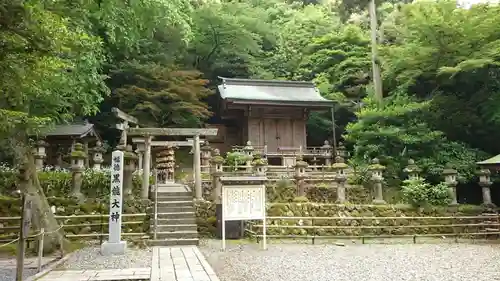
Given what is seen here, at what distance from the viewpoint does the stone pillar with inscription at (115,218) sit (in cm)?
932

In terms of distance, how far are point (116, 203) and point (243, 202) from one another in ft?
10.7

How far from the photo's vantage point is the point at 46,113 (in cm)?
1269

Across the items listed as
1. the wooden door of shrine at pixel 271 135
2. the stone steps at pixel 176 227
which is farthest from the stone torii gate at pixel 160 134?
the wooden door of shrine at pixel 271 135

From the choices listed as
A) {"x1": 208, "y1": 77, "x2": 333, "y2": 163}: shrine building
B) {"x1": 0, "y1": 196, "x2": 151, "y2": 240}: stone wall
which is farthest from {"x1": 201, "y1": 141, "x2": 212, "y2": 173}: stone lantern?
{"x1": 0, "y1": 196, "x2": 151, "y2": 240}: stone wall

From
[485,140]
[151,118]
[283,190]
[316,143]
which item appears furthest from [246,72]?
[485,140]

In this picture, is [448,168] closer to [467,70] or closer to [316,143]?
[467,70]

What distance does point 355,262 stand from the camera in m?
8.53

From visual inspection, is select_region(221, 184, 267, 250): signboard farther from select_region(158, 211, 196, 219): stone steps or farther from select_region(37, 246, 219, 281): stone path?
select_region(37, 246, 219, 281): stone path

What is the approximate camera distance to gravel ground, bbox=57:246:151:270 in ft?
25.3

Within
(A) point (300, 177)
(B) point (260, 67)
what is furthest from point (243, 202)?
(B) point (260, 67)

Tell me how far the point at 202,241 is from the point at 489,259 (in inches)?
298

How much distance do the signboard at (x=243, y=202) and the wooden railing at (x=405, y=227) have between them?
1.95 m

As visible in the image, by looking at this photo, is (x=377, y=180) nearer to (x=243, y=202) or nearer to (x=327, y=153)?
(x=327, y=153)

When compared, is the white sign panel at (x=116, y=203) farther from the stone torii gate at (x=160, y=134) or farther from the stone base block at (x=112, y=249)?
the stone torii gate at (x=160, y=134)
